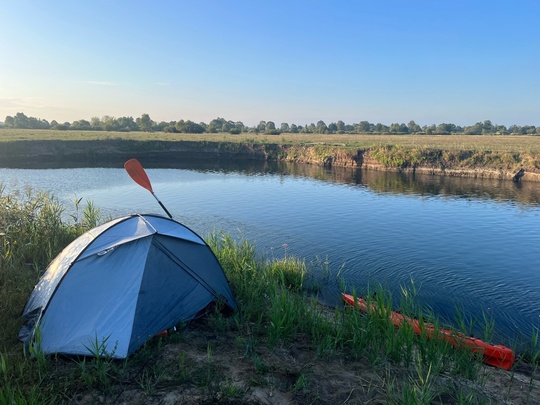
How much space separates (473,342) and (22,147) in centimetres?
5378

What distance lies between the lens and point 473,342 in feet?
22.4

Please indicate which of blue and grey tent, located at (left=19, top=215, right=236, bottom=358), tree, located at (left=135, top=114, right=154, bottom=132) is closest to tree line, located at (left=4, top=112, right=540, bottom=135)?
tree, located at (left=135, top=114, right=154, bottom=132)

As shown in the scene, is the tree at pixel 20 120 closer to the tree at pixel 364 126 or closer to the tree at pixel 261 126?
the tree at pixel 261 126

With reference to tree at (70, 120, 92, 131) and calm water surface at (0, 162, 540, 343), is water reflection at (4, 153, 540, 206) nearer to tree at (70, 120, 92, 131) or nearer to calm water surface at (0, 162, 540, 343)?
calm water surface at (0, 162, 540, 343)

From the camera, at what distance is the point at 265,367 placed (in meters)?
5.66

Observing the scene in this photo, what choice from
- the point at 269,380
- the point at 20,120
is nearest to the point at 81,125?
the point at 20,120

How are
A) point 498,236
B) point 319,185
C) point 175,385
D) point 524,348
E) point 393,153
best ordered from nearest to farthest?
1. point 175,385
2. point 524,348
3. point 498,236
4. point 319,185
5. point 393,153

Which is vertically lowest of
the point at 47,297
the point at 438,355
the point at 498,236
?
the point at 498,236

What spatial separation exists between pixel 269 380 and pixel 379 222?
651 inches

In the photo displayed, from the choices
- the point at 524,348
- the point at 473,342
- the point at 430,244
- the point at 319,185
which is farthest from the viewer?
the point at 319,185

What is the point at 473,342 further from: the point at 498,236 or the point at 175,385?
the point at 498,236

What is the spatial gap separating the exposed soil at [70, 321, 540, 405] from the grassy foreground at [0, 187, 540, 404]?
0.05 feet

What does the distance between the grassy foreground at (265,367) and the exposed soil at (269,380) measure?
1 centimetres

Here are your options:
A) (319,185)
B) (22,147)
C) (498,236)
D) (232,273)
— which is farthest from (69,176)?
(498,236)
